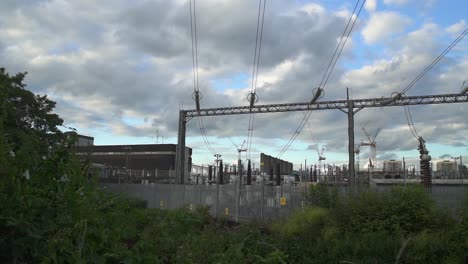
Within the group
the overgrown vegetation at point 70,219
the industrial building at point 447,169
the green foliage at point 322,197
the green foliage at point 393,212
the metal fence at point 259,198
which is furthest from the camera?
the industrial building at point 447,169

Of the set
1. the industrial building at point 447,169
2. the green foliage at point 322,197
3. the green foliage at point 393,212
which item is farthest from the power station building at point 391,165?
the green foliage at point 393,212

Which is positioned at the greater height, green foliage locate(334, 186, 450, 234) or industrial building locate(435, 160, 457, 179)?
industrial building locate(435, 160, 457, 179)

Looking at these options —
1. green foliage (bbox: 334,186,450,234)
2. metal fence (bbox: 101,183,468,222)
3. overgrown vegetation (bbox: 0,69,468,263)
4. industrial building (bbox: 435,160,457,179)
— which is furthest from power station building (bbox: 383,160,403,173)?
overgrown vegetation (bbox: 0,69,468,263)

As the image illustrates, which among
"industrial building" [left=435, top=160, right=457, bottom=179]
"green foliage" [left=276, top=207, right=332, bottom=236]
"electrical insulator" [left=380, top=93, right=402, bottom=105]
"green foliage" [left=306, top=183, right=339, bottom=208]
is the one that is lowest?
"green foliage" [left=276, top=207, right=332, bottom=236]

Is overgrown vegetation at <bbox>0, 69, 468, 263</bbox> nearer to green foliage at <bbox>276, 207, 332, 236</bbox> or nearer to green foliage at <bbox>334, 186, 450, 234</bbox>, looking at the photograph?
green foliage at <bbox>334, 186, 450, 234</bbox>

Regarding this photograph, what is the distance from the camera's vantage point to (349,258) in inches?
572

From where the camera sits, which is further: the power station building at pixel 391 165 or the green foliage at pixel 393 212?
A: the power station building at pixel 391 165

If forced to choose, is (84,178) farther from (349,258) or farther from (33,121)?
(33,121)

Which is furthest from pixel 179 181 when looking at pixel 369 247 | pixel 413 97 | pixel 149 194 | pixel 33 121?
pixel 369 247

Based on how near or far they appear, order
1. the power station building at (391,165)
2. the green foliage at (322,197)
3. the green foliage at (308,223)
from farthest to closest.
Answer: the power station building at (391,165)
the green foliage at (322,197)
the green foliage at (308,223)

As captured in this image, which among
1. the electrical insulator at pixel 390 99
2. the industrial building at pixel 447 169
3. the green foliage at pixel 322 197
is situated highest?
the electrical insulator at pixel 390 99

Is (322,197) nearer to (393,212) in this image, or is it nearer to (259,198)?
(393,212)

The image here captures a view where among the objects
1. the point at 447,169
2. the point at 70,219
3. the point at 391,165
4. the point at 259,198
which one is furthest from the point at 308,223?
the point at 391,165

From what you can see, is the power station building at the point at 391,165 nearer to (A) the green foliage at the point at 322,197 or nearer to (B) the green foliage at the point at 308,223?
(A) the green foliage at the point at 322,197
